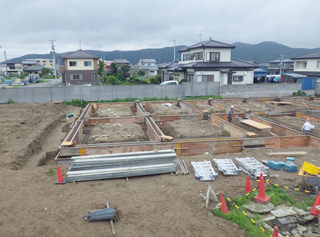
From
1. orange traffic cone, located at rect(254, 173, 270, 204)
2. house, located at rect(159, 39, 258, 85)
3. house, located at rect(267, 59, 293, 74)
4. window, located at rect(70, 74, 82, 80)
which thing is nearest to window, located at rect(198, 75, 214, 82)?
house, located at rect(159, 39, 258, 85)

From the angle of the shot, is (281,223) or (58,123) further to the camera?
(58,123)

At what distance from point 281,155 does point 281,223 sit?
3.92 meters

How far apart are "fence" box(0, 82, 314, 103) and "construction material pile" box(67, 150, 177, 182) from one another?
13461 millimetres

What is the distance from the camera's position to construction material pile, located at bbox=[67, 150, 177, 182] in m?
6.21

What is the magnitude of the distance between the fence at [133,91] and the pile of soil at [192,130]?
33.1 ft

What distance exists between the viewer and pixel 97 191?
219 inches

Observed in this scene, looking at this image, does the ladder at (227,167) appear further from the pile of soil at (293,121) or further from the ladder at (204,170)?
the pile of soil at (293,121)

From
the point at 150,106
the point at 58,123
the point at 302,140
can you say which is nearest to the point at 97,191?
the point at 302,140

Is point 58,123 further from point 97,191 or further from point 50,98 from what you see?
point 97,191

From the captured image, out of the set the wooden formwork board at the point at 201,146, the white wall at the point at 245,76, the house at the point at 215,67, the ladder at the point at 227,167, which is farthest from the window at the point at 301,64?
the ladder at the point at 227,167

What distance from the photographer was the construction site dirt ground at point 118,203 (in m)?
4.18

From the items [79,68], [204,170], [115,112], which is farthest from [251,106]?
[79,68]

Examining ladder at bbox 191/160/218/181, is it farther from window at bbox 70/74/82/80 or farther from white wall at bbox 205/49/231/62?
window at bbox 70/74/82/80

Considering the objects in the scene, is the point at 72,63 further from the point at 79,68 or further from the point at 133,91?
the point at 133,91
